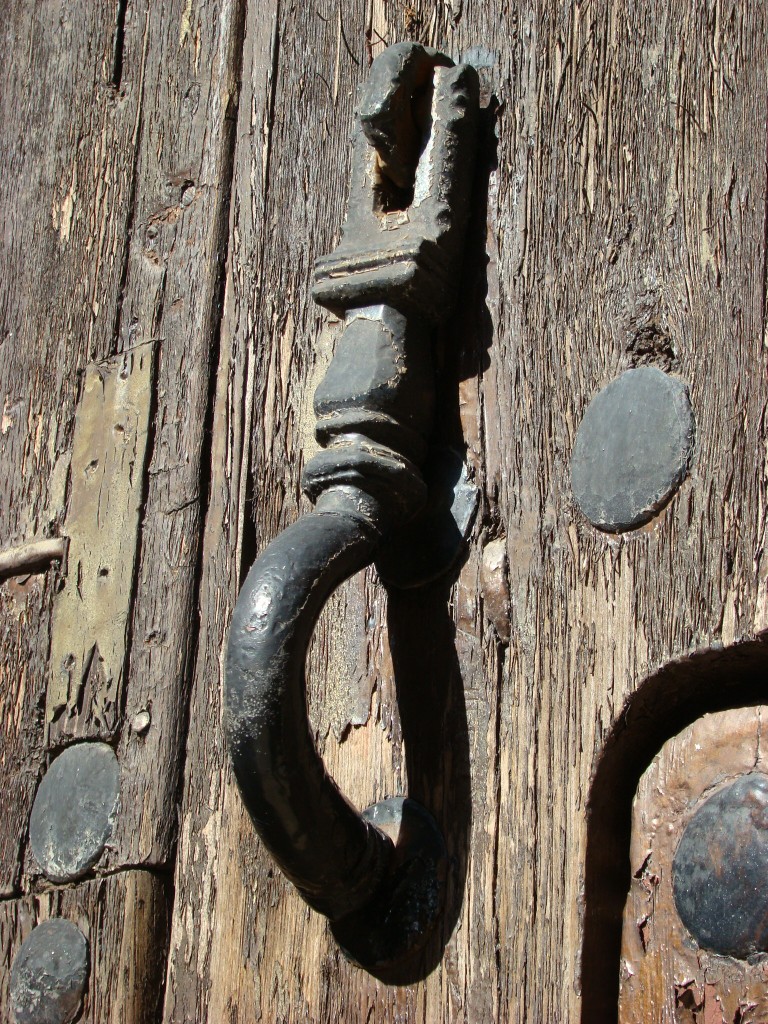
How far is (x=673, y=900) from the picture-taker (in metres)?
0.96

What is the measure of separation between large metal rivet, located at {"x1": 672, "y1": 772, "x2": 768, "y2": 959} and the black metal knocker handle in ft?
0.66

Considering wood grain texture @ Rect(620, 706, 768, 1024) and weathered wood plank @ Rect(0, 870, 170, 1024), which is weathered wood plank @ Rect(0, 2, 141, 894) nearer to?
weathered wood plank @ Rect(0, 870, 170, 1024)

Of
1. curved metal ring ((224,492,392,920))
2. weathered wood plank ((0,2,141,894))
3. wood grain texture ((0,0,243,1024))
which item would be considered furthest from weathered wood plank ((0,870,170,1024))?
curved metal ring ((224,492,392,920))

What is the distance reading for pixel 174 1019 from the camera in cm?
118

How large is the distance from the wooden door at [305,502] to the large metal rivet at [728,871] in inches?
2.1

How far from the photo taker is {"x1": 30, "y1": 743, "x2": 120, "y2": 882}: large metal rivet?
1272mm

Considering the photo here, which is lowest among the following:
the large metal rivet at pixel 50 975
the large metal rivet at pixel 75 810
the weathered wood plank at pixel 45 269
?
the large metal rivet at pixel 50 975

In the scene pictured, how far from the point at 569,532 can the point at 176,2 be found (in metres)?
0.89

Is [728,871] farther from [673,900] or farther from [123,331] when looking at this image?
[123,331]

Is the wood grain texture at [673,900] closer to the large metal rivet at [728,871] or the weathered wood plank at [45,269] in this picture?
the large metal rivet at [728,871]

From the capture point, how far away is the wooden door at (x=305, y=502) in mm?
1011

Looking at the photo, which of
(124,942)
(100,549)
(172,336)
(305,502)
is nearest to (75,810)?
(124,942)

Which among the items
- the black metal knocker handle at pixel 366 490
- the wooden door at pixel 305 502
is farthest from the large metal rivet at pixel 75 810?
the black metal knocker handle at pixel 366 490

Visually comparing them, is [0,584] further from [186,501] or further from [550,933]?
[550,933]
